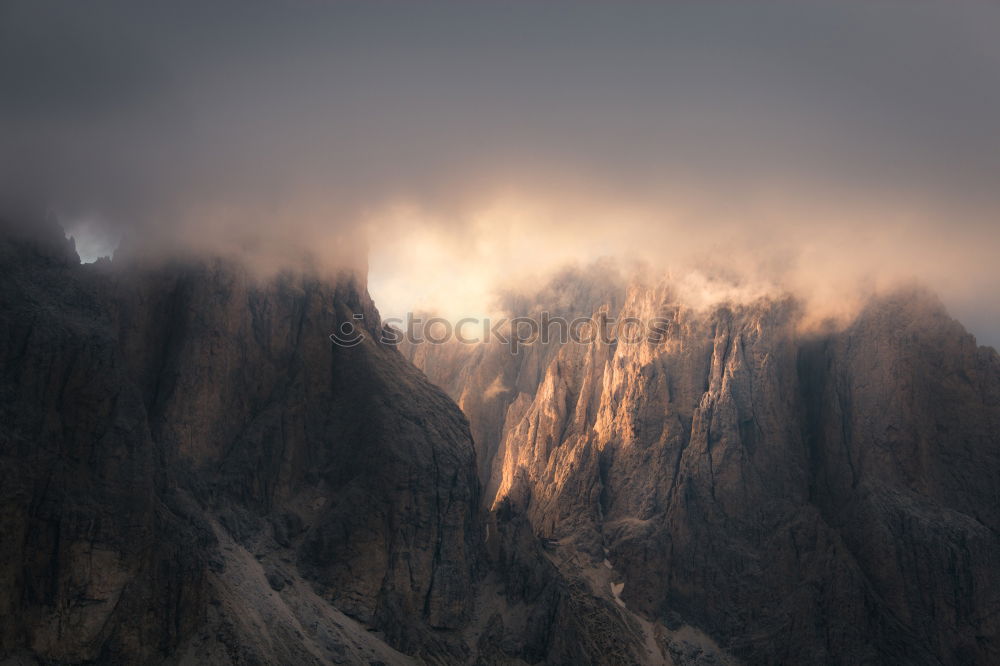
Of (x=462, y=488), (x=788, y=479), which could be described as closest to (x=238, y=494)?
(x=462, y=488)

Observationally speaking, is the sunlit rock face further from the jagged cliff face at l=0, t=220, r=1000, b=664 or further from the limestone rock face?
the limestone rock face

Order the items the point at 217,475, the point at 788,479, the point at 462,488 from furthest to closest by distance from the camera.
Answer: the point at 788,479
the point at 462,488
the point at 217,475

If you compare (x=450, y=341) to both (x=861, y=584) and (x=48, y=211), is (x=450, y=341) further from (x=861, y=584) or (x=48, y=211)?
(x=48, y=211)

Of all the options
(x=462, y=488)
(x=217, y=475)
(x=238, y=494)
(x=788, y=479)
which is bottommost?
(x=238, y=494)

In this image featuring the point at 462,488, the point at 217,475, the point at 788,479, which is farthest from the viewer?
the point at 788,479

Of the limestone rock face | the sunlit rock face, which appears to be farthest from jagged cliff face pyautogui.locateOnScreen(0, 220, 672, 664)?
the sunlit rock face

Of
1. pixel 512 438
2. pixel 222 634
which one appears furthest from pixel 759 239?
pixel 222 634

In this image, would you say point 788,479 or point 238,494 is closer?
point 238,494

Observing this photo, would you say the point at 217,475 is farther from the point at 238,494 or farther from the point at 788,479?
the point at 788,479
